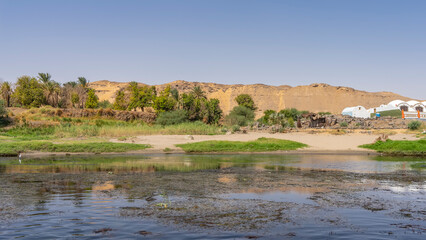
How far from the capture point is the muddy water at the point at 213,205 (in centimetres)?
784

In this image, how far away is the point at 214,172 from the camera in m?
17.7

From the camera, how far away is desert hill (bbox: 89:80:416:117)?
127 metres

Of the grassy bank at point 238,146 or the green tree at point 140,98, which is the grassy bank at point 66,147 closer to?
the grassy bank at point 238,146

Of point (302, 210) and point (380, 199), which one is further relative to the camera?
point (380, 199)

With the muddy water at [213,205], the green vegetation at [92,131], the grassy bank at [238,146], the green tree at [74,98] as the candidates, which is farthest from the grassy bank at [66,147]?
the green tree at [74,98]

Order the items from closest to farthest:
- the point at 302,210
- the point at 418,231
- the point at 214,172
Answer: the point at 418,231
the point at 302,210
the point at 214,172

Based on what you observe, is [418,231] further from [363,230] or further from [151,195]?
[151,195]

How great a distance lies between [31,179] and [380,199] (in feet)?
39.5

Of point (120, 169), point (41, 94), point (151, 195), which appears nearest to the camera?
point (151, 195)

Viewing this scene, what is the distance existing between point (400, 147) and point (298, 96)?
105857mm

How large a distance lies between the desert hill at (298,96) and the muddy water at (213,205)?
106219 millimetres

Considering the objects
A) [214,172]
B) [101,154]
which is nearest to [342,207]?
[214,172]

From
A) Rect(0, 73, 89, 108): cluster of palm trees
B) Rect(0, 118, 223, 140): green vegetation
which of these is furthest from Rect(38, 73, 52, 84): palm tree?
Rect(0, 118, 223, 140): green vegetation

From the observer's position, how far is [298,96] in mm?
132875
